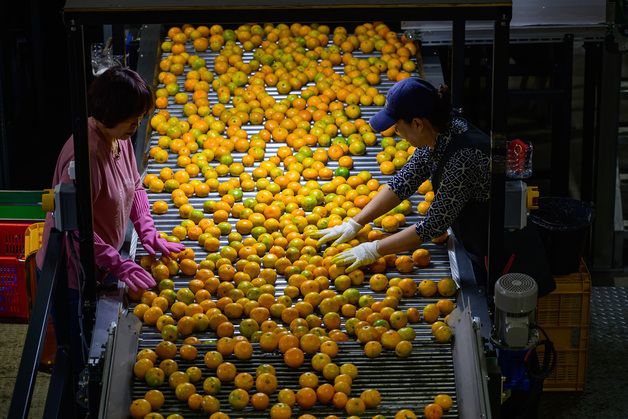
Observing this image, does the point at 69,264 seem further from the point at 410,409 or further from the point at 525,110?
the point at 525,110

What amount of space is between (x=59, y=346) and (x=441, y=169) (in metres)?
2.00

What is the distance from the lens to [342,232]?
17.2 feet

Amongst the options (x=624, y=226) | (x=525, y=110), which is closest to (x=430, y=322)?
(x=624, y=226)

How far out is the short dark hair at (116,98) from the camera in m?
4.55

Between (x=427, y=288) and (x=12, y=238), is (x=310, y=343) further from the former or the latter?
(x=12, y=238)

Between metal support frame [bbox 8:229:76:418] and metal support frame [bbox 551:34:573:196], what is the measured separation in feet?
13.5

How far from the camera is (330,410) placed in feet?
14.0

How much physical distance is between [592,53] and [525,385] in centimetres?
381

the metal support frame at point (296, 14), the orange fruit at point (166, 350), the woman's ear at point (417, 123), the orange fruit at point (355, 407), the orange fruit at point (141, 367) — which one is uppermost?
the metal support frame at point (296, 14)

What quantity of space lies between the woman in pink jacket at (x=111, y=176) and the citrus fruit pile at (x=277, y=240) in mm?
168

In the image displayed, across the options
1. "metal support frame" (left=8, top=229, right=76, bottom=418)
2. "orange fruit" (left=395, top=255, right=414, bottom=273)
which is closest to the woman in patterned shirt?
"orange fruit" (left=395, top=255, right=414, bottom=273)

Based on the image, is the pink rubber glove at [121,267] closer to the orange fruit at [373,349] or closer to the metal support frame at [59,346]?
the metal support frame at [59,346]

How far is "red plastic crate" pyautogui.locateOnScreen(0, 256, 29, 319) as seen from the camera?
7496mm

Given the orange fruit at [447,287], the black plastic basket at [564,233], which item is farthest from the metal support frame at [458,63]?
the orange fruit at [447,287]
